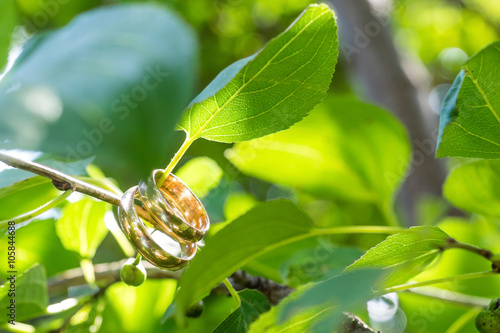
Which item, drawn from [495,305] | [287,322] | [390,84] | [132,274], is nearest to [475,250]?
[495,305]

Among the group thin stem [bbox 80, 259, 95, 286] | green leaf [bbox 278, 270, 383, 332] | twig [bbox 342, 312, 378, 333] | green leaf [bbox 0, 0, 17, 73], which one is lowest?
thin stem [bbox 80, 259, 95, 286]

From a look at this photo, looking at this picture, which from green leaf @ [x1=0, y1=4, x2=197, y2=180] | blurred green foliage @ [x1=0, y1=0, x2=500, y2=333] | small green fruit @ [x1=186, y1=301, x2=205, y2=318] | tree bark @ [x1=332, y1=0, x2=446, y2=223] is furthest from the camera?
tree bark @ [x1=332, y1=0, x2=446, y2=223]

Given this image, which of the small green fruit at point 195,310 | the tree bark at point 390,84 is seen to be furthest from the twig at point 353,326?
the tree bark at point 390,84

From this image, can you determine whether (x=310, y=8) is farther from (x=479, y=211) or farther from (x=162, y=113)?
(x=479, y=211)

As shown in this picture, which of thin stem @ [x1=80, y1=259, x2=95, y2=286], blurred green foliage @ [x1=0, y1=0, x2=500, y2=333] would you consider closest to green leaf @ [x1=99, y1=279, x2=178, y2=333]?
blurred green foliage @ [x1=0, y1=0, x2=500, y2=333]

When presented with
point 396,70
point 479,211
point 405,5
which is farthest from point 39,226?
point 405,5

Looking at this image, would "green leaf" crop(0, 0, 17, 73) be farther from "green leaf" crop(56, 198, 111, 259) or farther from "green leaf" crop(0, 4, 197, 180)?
"green leaf" crop(56, 198, 111, 259)

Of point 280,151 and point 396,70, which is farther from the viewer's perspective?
point 396,70
